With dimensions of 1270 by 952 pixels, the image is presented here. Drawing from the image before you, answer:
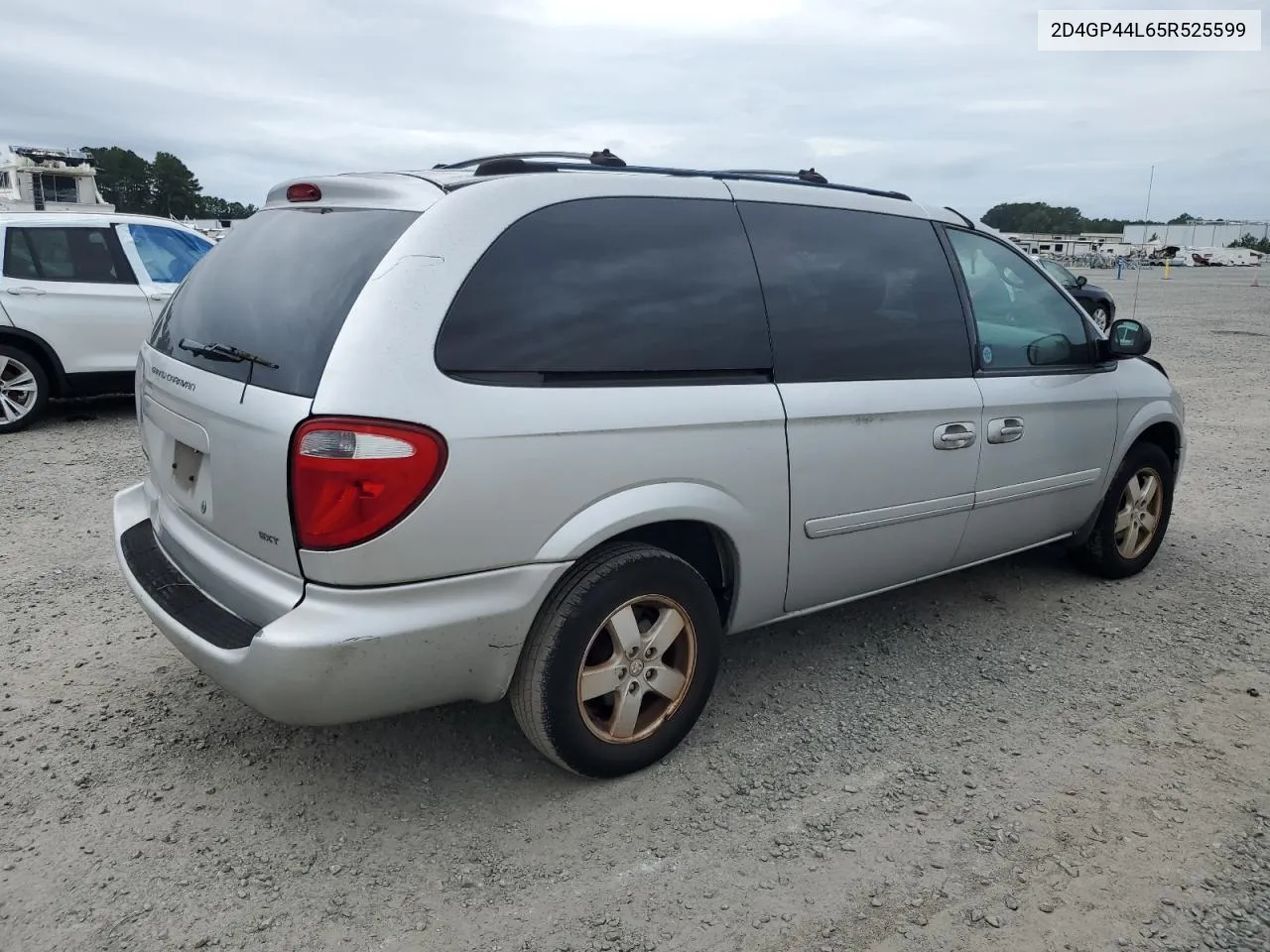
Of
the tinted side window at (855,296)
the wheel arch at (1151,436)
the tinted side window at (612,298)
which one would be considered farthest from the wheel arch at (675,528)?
the wheel arch at (1151,436)

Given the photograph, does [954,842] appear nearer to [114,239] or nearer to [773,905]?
[773,905]

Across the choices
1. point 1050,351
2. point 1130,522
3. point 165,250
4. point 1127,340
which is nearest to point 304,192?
point 1050,351

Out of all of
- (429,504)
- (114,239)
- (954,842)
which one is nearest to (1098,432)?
(954,842)

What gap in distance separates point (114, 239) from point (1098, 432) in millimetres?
7743

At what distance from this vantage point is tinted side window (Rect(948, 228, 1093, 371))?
3822mm

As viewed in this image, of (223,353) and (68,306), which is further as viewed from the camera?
(68,306)

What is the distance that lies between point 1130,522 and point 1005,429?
Result: 141cm

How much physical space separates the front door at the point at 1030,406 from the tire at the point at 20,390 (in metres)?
7.17

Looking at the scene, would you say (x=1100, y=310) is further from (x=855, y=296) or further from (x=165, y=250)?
(x=165, y=250)

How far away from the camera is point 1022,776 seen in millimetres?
3027

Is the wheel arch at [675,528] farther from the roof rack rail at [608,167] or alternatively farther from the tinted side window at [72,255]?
the tinted side window at [72,255]

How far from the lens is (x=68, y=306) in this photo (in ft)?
25.2

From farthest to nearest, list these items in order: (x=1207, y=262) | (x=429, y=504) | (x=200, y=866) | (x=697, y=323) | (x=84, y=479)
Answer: (x=1207, y=262), (x=84, y=479), (x=697, y=323), (x=200, y=866), (x=429, y=504)

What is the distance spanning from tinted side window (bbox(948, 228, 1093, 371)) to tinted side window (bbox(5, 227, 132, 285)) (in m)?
7.07
